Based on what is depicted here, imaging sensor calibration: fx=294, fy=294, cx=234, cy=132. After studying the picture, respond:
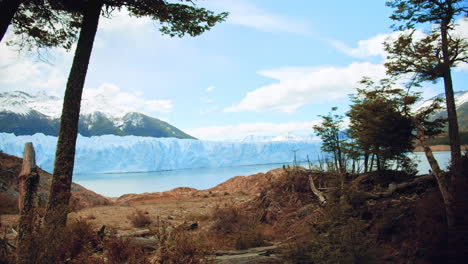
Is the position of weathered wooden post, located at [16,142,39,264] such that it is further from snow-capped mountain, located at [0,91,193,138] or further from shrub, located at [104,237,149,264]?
snow-capped mountain, located at [0,91,193,138]

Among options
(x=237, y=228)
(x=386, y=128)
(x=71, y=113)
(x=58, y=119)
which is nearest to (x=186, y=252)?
(x=71, y=113)

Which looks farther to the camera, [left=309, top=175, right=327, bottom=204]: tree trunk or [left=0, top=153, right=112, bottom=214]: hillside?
[left=0, top=153, right=112, bottom=214]: hillside

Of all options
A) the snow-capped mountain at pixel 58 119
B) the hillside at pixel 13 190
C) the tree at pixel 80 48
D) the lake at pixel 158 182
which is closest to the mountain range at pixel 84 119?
the snow-capped mountain at pixel 58 119

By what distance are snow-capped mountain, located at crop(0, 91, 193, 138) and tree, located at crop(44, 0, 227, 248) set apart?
12049 centimetres

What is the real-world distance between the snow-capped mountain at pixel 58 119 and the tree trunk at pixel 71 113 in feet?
396

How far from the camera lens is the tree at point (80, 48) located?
6.42 metres

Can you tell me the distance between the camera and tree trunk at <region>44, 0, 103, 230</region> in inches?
255

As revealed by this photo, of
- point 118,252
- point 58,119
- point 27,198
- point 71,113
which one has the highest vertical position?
point 58,119

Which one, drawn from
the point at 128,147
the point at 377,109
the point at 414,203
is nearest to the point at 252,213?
the point at 414,203

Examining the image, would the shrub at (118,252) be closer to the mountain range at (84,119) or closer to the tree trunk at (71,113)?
the tree trunk at (71,113)

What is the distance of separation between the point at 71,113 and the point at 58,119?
498 ft

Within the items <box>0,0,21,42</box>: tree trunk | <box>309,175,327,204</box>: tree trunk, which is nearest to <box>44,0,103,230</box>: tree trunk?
<box>0,0,21,42</box>: tree trunk

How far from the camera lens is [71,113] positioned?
7.00 meters

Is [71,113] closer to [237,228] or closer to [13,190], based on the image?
[237,228]
